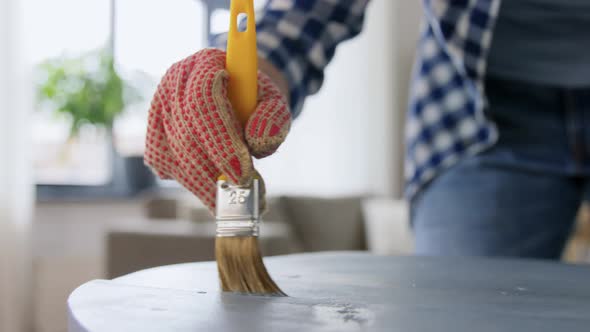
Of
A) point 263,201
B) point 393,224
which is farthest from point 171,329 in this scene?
point 393,224

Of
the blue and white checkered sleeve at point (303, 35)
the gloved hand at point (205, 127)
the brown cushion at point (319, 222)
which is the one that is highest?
the blue and white checkered sleeve at point (303, 35)

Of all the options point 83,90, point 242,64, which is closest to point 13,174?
point 83,90

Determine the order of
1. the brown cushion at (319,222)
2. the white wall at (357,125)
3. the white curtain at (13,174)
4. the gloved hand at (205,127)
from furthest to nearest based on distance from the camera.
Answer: the white wall at (357,125) → the brown cushion at (319,222) → the white curtain at (13,174) → the gloved hand at (205,127)

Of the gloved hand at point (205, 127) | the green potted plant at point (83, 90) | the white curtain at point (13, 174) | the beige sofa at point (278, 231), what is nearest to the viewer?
the gloved hand at point (205, 127)

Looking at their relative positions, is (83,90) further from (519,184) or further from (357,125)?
(519,184)

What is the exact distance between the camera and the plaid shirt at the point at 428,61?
33.3 inches

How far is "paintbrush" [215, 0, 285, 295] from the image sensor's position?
1.72 feet

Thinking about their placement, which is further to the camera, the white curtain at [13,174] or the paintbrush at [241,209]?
the white curtain at [13,174]

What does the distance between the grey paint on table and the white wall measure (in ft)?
11.8

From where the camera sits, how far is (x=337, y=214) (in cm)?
385

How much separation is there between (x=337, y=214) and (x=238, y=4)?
3.34m

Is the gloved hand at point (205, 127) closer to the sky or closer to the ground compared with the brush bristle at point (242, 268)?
closer to the sky

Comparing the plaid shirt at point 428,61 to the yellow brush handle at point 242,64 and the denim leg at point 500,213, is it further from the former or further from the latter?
the yellow brush handle at point 242,64

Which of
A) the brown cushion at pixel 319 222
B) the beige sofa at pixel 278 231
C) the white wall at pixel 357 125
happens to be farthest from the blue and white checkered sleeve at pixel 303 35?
the white wall at pixel 357 125
